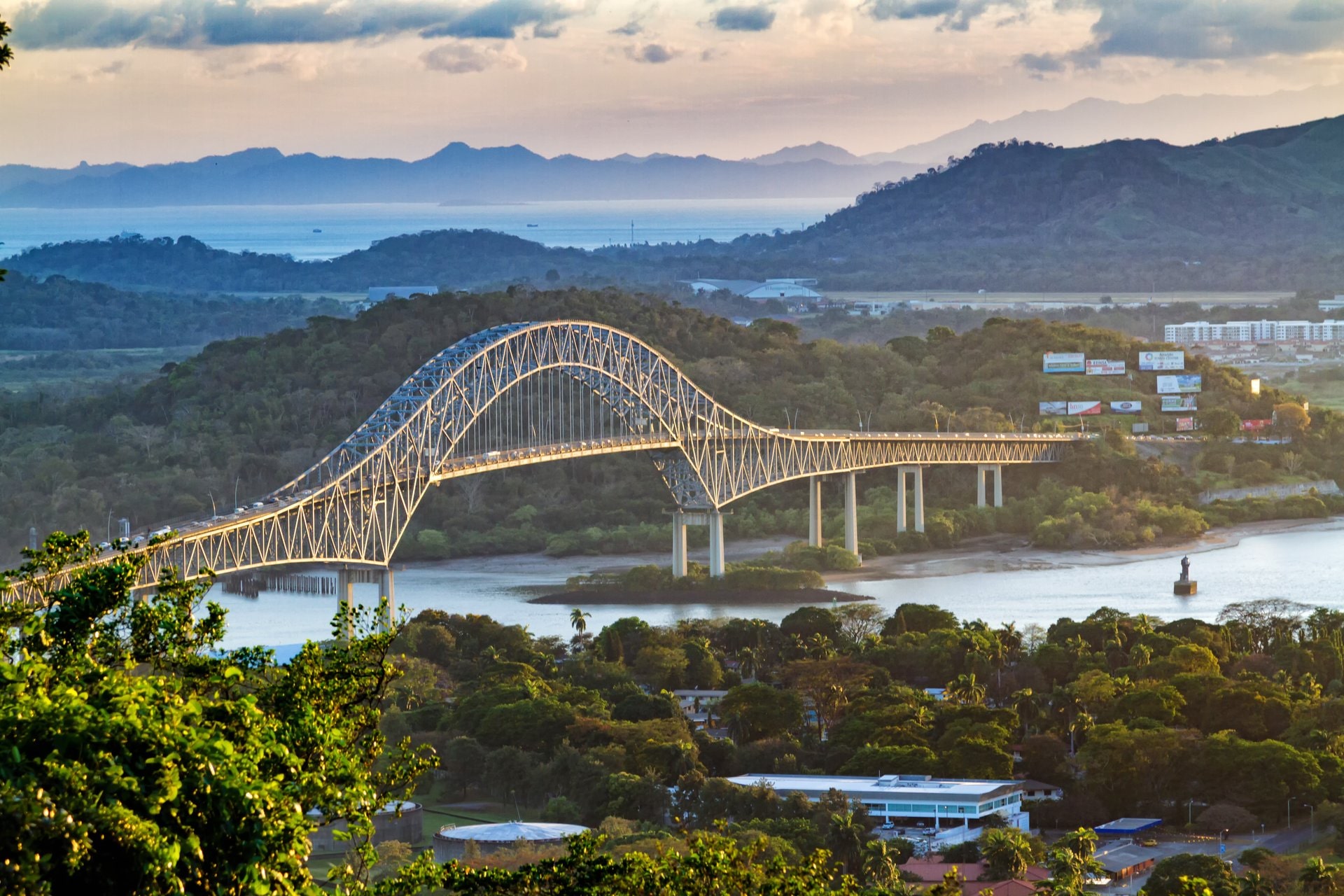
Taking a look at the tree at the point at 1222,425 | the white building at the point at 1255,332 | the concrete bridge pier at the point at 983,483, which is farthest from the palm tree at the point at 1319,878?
the white building at the point at 1255,332

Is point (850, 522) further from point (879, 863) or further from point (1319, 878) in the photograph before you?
point (1319, 878)

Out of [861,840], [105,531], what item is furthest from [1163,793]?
[105,531]

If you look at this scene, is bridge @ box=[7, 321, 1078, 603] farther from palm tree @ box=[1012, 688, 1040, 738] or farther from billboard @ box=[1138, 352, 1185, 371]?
billboard @ box=[1138, 352, 1185, 371]

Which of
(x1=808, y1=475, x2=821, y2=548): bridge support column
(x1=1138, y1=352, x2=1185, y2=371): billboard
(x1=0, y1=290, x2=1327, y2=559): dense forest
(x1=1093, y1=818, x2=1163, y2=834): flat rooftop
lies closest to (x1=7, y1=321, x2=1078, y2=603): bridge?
(x1=808, y1=475, x2=821, y2=548): bridge support column

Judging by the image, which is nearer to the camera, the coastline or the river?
the river

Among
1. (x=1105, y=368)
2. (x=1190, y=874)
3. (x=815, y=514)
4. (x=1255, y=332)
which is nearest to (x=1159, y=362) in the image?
(x=1105, y=368)

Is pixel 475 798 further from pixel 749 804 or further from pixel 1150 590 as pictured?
pixel 1150 590
